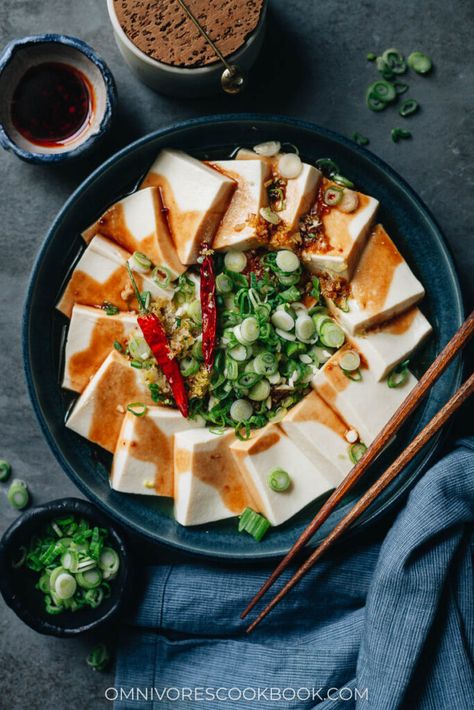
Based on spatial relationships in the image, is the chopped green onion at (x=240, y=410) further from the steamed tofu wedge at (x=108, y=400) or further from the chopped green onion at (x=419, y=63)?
the chopped green onion at (x=419, y=63)

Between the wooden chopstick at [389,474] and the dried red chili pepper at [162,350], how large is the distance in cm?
72

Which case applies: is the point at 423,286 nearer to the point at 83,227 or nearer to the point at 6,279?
the point at 83,227

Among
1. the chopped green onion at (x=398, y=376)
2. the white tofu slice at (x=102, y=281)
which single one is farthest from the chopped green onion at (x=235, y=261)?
the chopped green onion at (x=398, y=376)

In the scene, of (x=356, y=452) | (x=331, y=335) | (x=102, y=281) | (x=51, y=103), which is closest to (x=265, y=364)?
(x=331, y=335)

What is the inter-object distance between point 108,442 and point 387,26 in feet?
6.72

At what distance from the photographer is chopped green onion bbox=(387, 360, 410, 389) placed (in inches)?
105

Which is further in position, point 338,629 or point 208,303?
point 338,629

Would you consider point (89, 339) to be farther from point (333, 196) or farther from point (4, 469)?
point (333, 196)

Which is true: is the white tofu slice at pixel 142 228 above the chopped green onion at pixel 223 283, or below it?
above

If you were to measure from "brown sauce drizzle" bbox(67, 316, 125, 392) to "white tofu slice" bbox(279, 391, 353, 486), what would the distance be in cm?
72

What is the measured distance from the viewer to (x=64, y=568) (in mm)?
2762

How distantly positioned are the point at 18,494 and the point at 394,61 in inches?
94.2

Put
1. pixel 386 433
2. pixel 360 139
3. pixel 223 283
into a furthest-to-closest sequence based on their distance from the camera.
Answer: pixel 360 139 → pixel 223 283 → pixel 386 433

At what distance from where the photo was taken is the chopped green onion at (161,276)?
2.61 m
